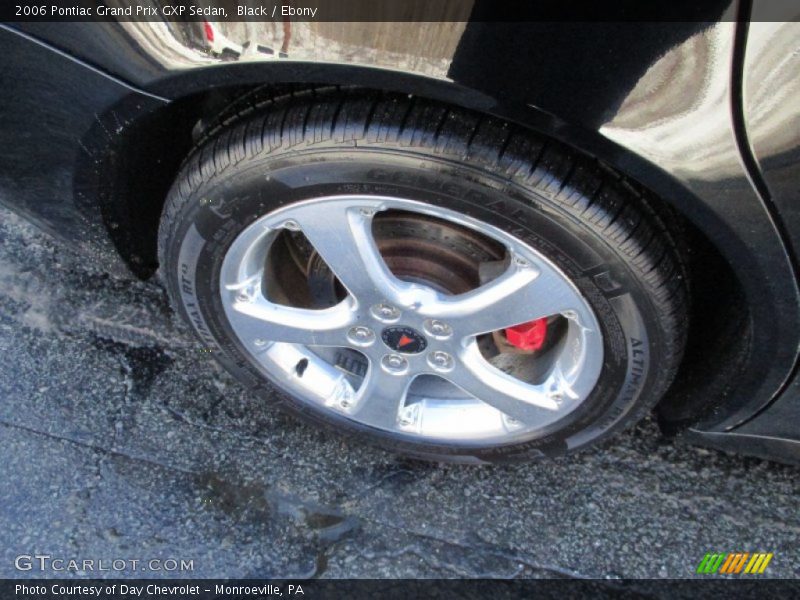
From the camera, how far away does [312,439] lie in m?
2.21

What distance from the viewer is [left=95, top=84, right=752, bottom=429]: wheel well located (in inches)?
63.2

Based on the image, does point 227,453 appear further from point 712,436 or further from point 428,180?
point 712,436

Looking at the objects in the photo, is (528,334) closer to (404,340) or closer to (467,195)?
(404,340)

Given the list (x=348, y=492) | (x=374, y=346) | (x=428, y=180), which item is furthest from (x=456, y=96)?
(x=348, y=492)

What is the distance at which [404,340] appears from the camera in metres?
1.79

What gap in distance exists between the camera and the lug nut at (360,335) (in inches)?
71.3

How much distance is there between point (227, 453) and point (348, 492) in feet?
1.13

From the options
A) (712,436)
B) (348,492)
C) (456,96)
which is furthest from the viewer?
(348,492)

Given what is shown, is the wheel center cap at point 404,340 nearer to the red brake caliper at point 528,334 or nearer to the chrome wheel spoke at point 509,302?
the chrome wheel spoke at point 509,302

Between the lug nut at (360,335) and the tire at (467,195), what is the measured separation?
25cm

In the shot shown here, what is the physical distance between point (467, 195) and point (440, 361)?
0.51 m

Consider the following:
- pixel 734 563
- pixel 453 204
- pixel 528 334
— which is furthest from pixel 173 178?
pixel 734 563

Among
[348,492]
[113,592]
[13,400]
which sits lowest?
[113,592]

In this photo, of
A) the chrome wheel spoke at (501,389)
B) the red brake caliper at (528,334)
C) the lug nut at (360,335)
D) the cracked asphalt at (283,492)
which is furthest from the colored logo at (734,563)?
the lug nut at (360,335)
